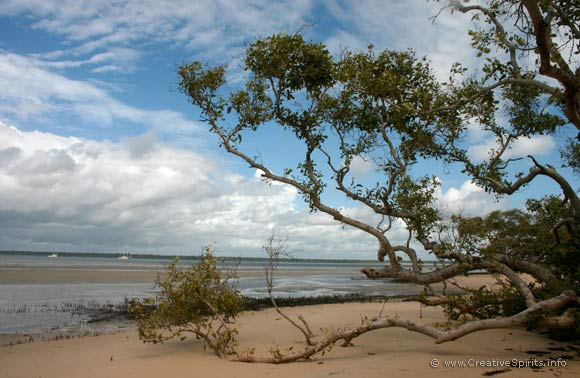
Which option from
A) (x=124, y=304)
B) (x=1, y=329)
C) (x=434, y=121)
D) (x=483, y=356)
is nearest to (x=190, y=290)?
(x=483, y=356)

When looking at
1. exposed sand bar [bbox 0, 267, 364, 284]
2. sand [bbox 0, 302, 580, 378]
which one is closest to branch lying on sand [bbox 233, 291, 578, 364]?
sand [bbox 0, 302, 580, 378]

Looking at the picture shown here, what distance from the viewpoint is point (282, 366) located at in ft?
26.7

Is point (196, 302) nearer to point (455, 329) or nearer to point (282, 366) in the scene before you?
point (282, 366)

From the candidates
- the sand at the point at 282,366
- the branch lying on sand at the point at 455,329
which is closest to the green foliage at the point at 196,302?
the sand at the point at 282,366

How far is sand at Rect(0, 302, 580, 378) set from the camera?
24.2 ft

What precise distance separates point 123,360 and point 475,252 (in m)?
7.82

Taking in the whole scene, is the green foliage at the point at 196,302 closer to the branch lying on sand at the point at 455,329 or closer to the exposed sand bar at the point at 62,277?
the branch lying on sand at the point at 455,329

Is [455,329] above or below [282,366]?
above

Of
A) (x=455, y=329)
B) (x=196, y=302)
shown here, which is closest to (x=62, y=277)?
(x=196, y=302)

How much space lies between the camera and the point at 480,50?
25.9 ft

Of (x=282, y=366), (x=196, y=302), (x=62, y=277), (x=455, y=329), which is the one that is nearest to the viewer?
(x=455, y=329)

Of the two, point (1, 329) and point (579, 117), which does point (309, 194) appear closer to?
point (579, 117)

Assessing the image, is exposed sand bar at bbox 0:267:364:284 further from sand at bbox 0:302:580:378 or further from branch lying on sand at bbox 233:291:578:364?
branch lying on sand at bbox 233:291:578:364

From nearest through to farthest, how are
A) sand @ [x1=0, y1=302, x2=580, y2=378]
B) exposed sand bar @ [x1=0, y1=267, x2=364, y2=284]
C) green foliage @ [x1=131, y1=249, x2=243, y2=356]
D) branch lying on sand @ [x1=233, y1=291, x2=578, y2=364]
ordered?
branch lying on sand @ [x1=233, y1=291, x2=578, y2=364] → sand @ [x1=0, y1=302, x2=580, y2=378] → green foliage @ [x1=131, y1=249, x2=243, y2=356] → exposed sand bar @ [x1=0, y1=267, x2=364, y2=284]
